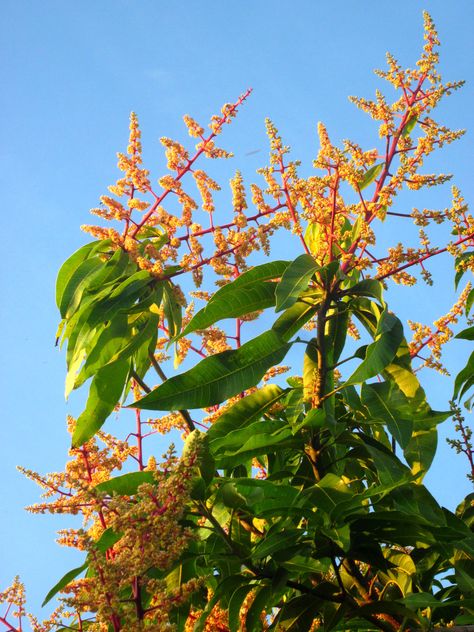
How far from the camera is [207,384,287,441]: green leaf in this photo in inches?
92.8

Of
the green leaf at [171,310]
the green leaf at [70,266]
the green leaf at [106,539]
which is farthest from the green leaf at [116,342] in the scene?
the green leaf at [106,539]

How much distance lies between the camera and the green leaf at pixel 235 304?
2369mm

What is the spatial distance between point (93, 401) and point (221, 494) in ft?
2.19

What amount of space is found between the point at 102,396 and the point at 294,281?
0.70m

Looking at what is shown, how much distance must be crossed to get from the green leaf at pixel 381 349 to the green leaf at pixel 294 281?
224mm

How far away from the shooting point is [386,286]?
2.56 metres

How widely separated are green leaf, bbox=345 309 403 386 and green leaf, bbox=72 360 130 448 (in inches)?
30.9

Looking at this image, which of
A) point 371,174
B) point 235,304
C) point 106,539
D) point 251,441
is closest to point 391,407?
point 251,441

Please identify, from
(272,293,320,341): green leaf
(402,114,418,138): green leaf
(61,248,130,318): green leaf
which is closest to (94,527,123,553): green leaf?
(272,293,320,341): green leaf

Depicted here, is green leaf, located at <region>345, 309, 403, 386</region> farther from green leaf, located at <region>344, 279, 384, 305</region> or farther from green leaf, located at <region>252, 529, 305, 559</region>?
green leaf, located at <region>252, 529, 305, 559</region>

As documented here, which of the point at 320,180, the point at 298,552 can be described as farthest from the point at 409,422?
the point at 320,180

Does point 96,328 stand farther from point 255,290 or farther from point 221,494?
point 221,494

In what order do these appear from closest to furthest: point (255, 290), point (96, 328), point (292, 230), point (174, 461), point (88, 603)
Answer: point (88, 603)
point (174, 461)
point (255, 290)
point (292, 230)
point (96, 328)

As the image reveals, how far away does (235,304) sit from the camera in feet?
7.97
